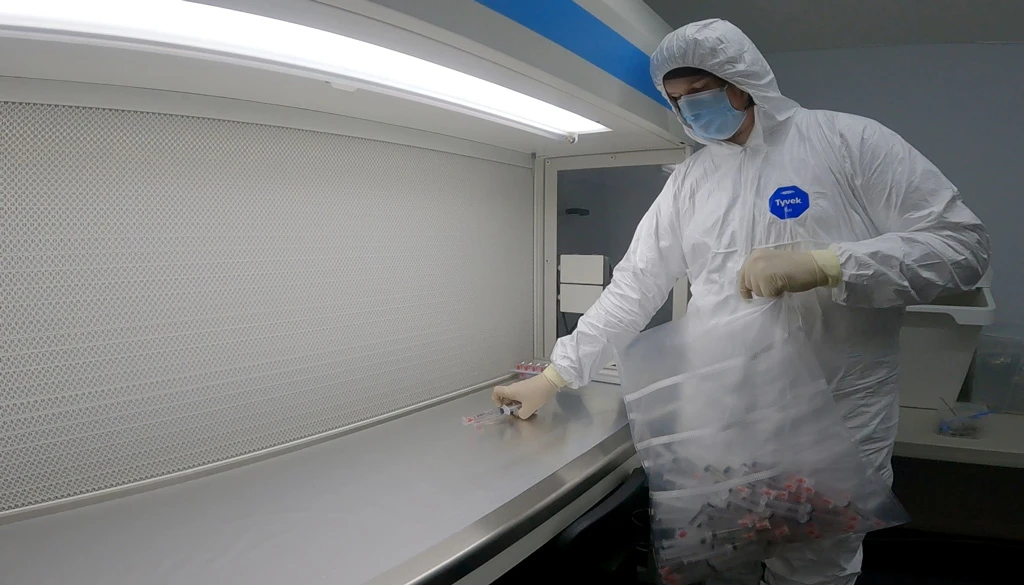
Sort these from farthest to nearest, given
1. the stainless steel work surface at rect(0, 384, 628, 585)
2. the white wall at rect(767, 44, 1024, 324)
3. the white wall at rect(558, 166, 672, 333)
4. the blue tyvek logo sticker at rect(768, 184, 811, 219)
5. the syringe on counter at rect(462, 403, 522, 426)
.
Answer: the white wall at rect(767, 44, 1024, 324)
the white wall at rect(558, 166, 672, 333)
the syringe on counter at rect(462, 403, 522, 426)
the blue tyvek logo sticker at rect(768, 184, 811, 219)
the stainless steel work surface at rect(0, 384, 628, 585)

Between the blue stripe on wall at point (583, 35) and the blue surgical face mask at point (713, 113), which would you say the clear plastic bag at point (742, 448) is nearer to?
the blue surgical face mask at point (713, 113)

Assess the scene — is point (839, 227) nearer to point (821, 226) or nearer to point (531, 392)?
point (821, 226)

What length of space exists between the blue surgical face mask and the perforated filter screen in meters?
0.60

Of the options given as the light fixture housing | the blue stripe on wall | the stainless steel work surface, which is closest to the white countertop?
the stainless steel work surface

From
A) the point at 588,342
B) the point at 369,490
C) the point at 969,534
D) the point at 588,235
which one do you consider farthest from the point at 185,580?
the point at 969,534

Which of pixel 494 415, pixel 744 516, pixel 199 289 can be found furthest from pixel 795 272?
pixel 199 289

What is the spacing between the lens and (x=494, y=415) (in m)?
1.24

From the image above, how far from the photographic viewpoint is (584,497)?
0.97 m

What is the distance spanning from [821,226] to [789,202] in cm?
8

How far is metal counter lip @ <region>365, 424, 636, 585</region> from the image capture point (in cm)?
65

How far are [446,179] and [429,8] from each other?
2.57ft

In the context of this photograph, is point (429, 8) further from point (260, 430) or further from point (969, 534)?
point (969, 534)

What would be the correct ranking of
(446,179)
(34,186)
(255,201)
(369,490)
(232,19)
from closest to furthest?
(232,19), (34,186), (369,490), (255,201), (446,179)

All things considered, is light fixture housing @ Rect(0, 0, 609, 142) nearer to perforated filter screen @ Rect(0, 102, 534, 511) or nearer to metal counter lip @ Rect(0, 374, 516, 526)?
perforated filter screen @ Rect(0, 102, 534, 511)
